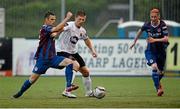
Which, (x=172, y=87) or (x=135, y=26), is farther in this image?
(x=135, y=26)

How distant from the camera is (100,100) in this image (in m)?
15.5

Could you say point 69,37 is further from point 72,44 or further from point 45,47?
point 45,47

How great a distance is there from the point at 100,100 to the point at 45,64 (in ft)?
4.83

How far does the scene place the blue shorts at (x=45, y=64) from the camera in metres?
15.9

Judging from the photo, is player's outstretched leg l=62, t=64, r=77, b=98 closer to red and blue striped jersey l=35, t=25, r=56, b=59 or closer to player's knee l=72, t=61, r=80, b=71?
player's knee l=72, t=61, r=80, b=71

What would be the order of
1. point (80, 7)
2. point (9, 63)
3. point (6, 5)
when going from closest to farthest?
point (9, 63)
point (6, 5)
point (80, 7)

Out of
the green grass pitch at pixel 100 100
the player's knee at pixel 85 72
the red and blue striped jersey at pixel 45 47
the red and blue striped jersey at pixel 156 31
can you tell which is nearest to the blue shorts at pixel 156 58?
the red and blue striped jersey at pixel 156 31

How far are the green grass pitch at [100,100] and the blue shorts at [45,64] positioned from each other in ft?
1.98

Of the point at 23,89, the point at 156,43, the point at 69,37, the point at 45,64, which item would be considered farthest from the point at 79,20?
the point at 156,43

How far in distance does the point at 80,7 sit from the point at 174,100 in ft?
50.6

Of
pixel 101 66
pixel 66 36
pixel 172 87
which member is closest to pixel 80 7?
pixel 101 66

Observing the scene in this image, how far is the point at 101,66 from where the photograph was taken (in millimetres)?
25703

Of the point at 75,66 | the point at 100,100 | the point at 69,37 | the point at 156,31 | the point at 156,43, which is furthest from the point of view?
the point at 156,43

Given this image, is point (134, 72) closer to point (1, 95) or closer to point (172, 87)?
point (172, 87)
